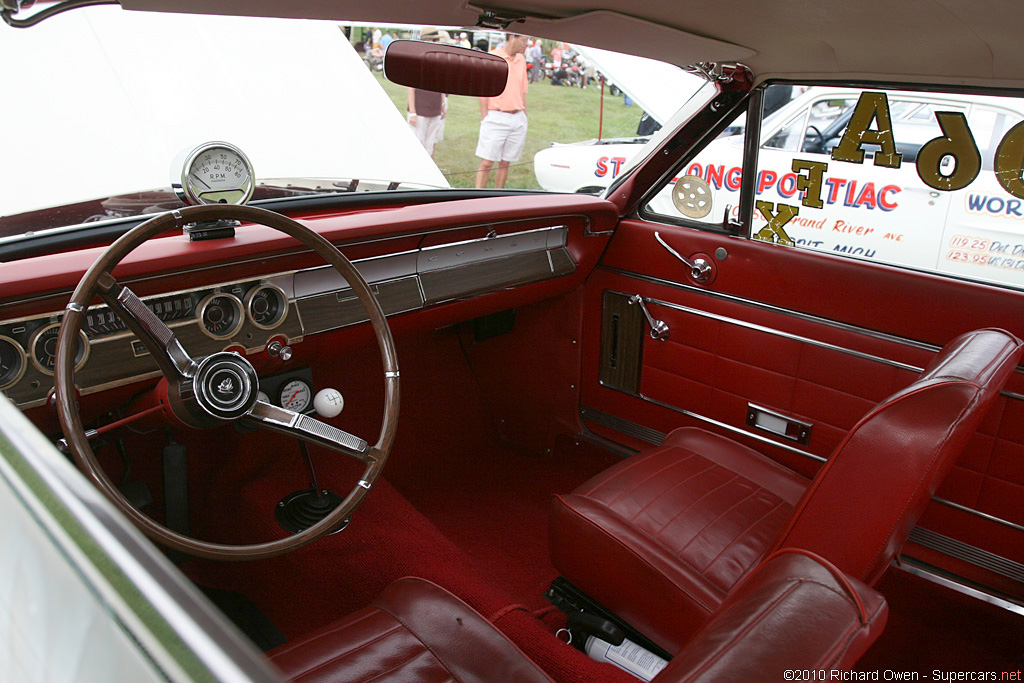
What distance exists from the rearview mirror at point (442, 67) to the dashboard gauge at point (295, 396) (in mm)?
799

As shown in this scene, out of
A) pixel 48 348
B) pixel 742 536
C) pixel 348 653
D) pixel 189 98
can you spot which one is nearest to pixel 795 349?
pixel 742 536

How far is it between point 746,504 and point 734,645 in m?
1.13

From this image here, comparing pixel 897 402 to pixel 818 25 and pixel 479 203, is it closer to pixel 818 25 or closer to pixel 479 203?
pixel 818 25

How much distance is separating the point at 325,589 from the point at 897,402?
144cm

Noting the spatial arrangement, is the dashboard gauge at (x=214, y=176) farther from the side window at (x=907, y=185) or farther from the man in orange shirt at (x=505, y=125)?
the man in orange shirt at (x=505, y=125)

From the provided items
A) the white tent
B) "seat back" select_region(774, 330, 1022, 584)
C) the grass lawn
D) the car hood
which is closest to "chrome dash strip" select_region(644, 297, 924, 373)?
"seat back" select_region(774, 330, 1022, 584)

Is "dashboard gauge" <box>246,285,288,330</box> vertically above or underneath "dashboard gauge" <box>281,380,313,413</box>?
above

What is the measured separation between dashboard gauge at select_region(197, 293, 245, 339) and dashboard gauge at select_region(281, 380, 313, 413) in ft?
Result: 0.76

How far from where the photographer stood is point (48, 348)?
139 centimetres

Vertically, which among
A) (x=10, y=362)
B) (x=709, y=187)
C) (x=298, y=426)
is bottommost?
(x=298, y=426)

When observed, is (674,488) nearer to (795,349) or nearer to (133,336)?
(795,349)

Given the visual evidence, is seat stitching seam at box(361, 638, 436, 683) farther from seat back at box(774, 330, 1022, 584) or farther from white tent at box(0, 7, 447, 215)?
white tent at box(0, 7, 447, 215)

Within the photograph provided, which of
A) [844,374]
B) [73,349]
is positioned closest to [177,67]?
[73,349]

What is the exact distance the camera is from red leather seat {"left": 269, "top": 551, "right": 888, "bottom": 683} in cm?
67
